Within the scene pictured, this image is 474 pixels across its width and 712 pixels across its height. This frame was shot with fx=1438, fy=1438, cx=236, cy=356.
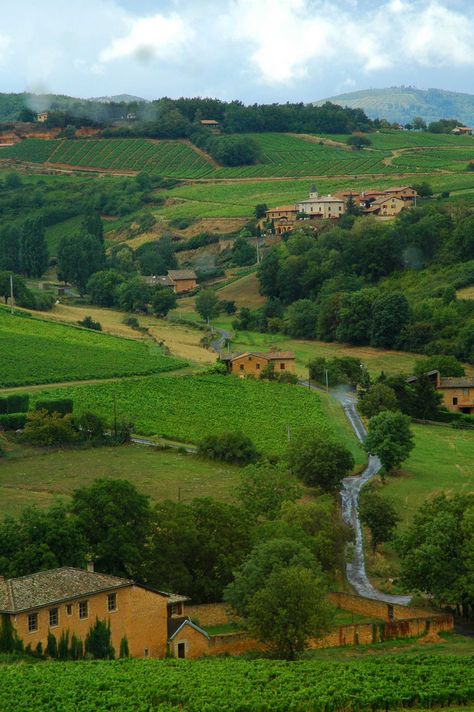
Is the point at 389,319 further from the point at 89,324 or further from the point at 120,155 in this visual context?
the point at 120,155

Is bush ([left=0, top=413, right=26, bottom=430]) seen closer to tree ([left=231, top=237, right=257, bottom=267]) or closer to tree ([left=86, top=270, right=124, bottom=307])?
tree ([left=86, top=270, right=124, bottom=307])

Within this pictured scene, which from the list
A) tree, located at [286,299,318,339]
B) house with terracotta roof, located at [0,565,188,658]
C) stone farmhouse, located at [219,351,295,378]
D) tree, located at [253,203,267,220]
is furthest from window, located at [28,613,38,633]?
tree, located at [253,203,267,220]

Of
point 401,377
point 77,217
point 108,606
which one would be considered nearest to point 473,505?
point 108,606

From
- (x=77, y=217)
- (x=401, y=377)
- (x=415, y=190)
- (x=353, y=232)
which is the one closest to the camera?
(x=401, y=377)

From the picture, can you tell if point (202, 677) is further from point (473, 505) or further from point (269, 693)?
point (473, 505)

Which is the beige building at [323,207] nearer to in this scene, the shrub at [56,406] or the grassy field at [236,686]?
the shrub at [56,406]

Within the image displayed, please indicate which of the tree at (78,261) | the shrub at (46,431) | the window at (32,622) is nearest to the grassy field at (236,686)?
the window at (32,622)

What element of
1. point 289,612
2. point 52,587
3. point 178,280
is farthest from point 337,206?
point 52,587

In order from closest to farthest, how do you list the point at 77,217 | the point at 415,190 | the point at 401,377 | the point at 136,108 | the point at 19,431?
1. the point at 19,431
2. the point at 401,377
3. the point at 415,190
4. the point at 77,217
5. the point at 136,108
